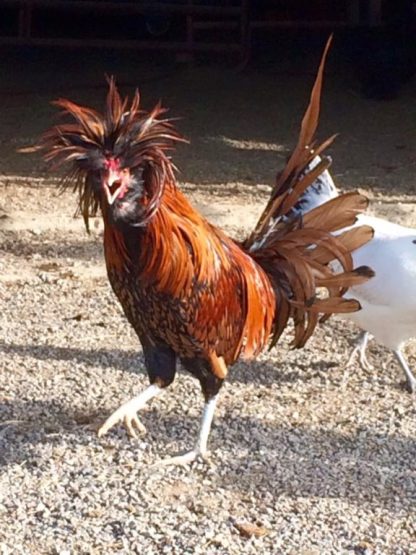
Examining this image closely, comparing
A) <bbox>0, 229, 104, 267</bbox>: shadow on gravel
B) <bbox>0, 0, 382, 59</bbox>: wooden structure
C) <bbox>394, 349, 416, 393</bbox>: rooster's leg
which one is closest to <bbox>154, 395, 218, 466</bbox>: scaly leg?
<bbox>394, 349, 416, 393</bbox>: rooster's leg

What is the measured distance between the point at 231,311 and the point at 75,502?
1.01m

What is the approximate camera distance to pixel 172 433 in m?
4.76

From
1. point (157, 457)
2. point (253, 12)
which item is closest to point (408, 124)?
point (253, 12)

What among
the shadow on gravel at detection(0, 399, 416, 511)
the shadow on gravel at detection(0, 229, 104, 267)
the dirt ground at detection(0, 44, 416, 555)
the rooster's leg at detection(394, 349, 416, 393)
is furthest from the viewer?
the shadow on gravel at detection(0, 229, 104, 267)

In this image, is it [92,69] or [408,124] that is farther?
[92,69]

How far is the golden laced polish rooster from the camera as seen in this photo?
3633 mm

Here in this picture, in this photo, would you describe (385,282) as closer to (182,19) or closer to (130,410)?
(130,410)

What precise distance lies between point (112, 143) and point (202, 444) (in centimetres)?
154

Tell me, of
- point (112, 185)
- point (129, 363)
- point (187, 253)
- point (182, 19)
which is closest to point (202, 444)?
point (187, 253)

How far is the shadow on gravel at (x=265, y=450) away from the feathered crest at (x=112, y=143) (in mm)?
1368

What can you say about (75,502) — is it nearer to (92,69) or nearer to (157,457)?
(157,457)

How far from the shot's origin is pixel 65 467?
4.43 meters

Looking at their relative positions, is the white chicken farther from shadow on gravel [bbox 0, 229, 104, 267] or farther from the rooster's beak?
shadow on gravel [bbox 0, 229, 104, 267]

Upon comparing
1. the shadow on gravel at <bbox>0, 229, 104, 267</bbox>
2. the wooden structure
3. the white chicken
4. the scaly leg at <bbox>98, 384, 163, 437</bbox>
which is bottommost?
the shadow on gravel at <bbox>0, 229, 104, 267</bbox>
